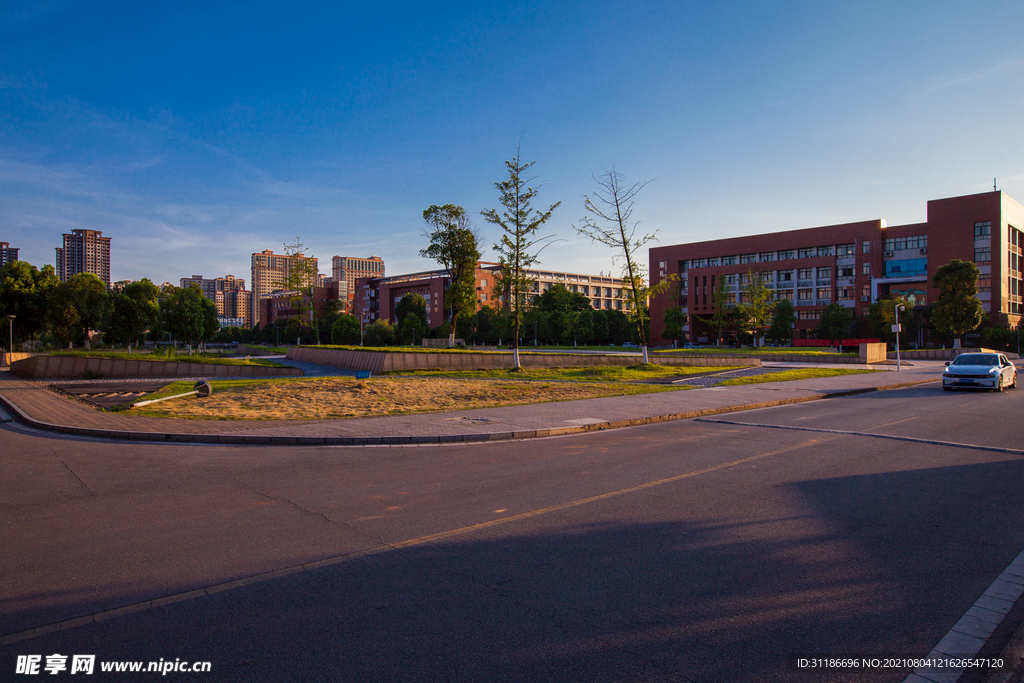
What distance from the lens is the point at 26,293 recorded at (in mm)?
42500

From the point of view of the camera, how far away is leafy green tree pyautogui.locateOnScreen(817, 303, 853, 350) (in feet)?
271

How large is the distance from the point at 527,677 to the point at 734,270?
363 ft

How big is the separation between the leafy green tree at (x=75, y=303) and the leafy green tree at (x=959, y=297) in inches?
3147

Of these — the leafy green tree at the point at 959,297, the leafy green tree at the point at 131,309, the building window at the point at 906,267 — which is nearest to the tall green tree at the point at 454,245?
the leafy green tree at the point at 131,309

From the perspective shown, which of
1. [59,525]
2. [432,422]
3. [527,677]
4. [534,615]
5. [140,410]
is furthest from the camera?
[140,410]

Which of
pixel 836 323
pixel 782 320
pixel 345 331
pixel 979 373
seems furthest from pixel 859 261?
pixel 345 331

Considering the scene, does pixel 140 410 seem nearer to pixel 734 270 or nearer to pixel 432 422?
pixel 432 422

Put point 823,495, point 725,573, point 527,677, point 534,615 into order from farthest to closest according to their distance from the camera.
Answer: point 823,495 → point 725,573 → point 534,615 → point 527,677

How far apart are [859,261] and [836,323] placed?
1611 centimetres

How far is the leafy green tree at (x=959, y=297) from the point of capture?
59438 mm

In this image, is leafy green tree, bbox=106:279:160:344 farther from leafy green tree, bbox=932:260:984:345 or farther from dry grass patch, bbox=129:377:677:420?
leafy green tree, bbox=932:260:984:345

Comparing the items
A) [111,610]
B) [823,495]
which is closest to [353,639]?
[111,610]

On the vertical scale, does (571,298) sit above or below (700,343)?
above

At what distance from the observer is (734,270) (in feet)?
344
